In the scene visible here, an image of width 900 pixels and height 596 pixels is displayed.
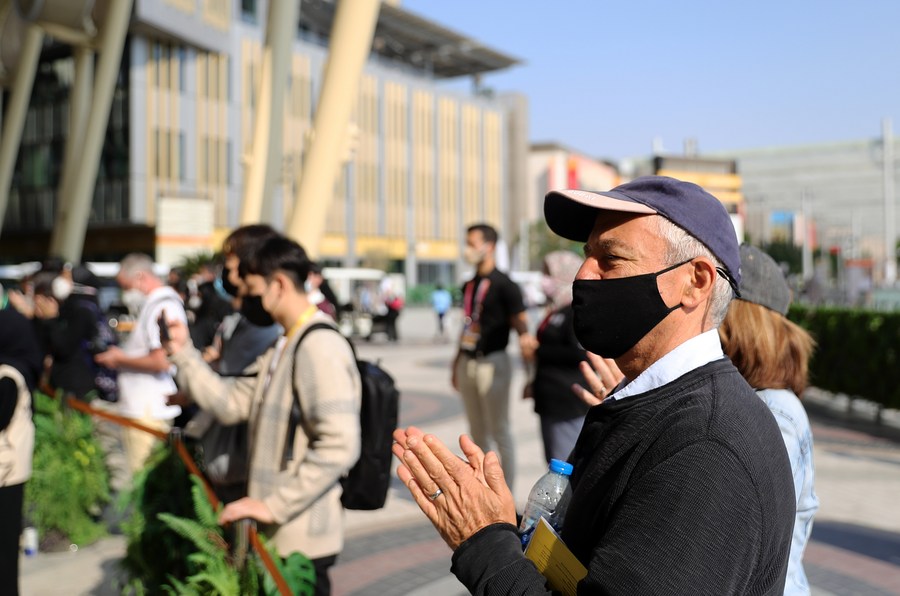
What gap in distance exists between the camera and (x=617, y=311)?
160 centimetres

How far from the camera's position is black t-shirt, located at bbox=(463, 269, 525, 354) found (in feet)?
20.9

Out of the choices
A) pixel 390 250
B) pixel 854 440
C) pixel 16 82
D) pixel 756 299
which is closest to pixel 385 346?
pixel 16 82

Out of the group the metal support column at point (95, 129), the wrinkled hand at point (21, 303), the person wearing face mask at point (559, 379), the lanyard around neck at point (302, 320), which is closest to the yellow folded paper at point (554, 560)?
the lanyard around neck at point (302, 320)

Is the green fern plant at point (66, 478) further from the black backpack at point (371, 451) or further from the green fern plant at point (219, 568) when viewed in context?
the black backpack at point (371, 451)

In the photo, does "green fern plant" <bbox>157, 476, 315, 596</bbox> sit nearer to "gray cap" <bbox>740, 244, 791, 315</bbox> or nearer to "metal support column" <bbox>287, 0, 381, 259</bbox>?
"gray cap" <bbox>740, 244, 791, 315</bbox>

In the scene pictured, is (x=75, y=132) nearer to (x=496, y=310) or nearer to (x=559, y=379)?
(x=496, y=310)

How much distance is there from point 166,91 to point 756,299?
47.7 m

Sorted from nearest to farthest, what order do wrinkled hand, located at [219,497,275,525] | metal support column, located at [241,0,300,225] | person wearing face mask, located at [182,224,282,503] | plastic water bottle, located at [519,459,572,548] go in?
plastic water bottle, located at [519,459,572,548]
wrinkled hand, located at [219,497,275,525]
person wearing face mask, located at [182,224,282,503]
metal support column, located at [241,0,300,225]

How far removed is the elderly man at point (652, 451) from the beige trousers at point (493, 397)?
456cm

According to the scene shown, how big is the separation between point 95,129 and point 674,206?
2263cm

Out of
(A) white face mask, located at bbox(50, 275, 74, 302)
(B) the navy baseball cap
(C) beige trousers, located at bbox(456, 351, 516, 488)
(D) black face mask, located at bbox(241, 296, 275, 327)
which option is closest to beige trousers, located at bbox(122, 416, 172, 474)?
(C) beige trousers, located at bbox(456, 351, 516, 488)

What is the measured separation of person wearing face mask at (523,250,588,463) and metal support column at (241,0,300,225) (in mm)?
5517

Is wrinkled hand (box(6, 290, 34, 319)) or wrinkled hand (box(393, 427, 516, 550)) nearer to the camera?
wrinkled hand (box(393, 427, 516, 550))

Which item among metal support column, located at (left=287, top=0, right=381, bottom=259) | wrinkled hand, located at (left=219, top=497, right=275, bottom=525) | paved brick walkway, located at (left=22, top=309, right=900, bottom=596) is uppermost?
metal support column, located at (left=287, top=0, right=381, bottom=259)
